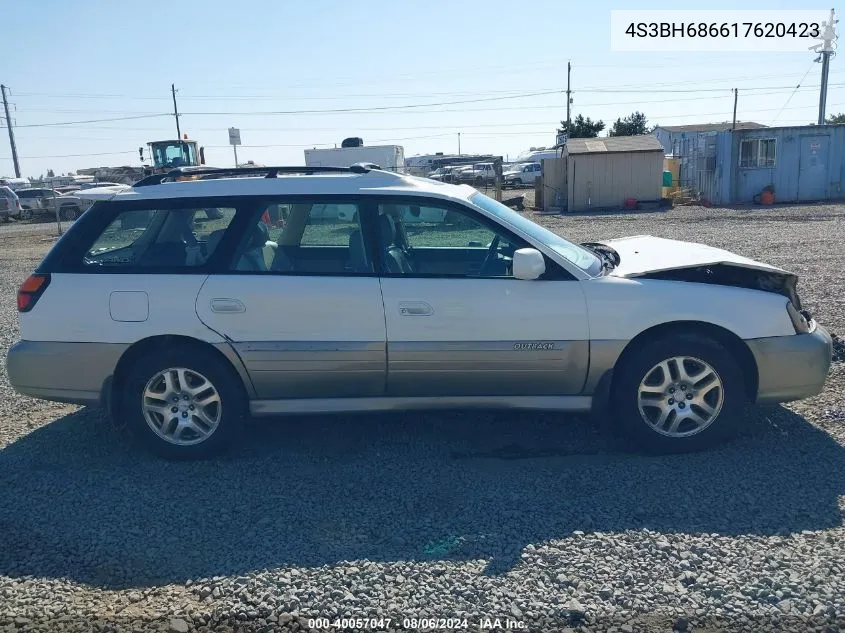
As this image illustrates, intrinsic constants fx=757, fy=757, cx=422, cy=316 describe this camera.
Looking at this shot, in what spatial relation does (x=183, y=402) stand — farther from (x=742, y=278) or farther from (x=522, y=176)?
(x=522, y=176)

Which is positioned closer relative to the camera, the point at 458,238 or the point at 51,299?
the point at 51,299

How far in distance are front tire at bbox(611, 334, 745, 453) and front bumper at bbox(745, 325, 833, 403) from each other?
0.17 m

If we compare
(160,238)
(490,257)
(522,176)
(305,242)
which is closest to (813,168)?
(522,176)

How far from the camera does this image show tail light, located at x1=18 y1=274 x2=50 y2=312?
4.74 metres

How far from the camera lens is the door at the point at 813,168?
25781mm

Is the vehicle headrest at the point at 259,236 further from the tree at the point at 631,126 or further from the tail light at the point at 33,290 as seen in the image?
the tree at the point at 631,126

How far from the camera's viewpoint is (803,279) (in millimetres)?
10242

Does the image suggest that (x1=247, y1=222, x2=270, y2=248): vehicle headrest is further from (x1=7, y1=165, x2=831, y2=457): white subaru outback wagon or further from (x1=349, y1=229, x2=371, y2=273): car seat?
(x1=349, y1=229, x2=371, y2=273): car seat

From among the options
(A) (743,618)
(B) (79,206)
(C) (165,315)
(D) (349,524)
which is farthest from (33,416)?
(B) (79,206)

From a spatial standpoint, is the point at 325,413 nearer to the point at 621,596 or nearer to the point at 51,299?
the point at 51,299

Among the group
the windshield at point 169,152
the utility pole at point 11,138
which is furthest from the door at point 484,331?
the utility pole at point 11,138

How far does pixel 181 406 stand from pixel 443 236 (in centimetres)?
208

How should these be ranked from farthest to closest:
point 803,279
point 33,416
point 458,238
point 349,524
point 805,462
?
point 803,279
point 33,416
point 458,238
point 805,462
point 349,524

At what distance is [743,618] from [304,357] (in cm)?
276
